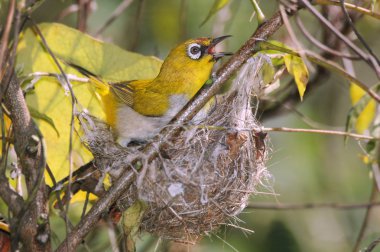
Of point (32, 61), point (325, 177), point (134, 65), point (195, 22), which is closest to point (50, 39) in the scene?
point (32, 61)

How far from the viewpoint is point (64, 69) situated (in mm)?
4176

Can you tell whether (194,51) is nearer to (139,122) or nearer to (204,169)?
(139,122)

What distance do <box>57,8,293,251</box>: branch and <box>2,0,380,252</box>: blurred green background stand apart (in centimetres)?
234

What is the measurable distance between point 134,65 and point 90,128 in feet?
2.06

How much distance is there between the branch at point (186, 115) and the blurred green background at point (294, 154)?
2.34m

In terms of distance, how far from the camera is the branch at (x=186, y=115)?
294cm

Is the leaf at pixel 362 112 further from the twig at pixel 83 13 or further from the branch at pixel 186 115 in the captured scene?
the twig at pixel 83 13

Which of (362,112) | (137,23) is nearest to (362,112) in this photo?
(362,112)

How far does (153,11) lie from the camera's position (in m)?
5.99

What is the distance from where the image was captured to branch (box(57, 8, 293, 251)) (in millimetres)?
2938

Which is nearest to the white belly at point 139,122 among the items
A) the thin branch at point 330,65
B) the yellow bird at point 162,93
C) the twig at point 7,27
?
the yellow bird at point 162,93

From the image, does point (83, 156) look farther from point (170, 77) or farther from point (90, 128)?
point (170, 77)

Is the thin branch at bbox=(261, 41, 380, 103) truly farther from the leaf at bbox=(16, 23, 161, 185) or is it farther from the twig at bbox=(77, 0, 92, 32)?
the twig at bbox=(77, 0, 92, 32)

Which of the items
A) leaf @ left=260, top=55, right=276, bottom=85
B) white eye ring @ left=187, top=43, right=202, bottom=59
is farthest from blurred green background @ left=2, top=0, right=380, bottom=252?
leaf @ left=260, top=55, right=276, bottom=85
